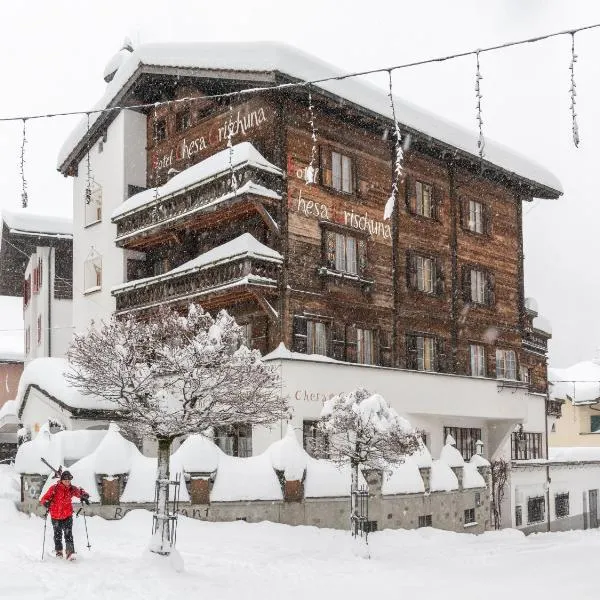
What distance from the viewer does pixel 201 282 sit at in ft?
90.3

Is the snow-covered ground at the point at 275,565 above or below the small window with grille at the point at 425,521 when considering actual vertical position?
above

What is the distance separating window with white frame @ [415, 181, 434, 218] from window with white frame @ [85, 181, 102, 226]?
40.7 ft

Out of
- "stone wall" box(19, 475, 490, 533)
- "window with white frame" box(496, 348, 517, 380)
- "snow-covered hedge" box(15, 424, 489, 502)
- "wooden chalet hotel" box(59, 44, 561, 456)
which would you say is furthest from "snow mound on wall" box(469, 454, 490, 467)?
"snow-covered hedge" box(15, 424, 489, 502)

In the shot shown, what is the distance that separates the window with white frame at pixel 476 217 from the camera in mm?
35250

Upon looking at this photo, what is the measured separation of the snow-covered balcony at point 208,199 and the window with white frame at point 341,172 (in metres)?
2.82

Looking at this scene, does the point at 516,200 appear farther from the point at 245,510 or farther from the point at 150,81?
the point at 245,510

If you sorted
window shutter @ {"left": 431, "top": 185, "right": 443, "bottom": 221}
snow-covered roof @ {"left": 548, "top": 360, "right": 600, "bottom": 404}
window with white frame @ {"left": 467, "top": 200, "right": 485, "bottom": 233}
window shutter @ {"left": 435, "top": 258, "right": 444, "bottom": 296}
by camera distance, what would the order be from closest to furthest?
window shutter @ {"left": 435, "top": 258, "right": 444, "bottom": 296}
window shutter @ {"left": 431, "top": 185, "right": 443, "bottom": 221}
window with white frame @ {"left": 467, "top": 200, "right": 485, "bottom": 233}
snow-covered roof @ {"left": 548, "top": 360, "right": 600, "bottom": 404}

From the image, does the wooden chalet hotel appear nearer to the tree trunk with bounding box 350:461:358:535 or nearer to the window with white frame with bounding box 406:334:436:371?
the window with white frame with bounding box 406:334:436:371

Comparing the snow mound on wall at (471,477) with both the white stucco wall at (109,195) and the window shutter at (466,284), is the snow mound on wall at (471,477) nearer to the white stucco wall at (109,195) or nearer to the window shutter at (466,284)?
the window shutter at (466,284)

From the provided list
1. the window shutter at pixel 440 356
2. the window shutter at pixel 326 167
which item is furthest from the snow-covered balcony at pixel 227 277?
the window shutter at pixel 440 356

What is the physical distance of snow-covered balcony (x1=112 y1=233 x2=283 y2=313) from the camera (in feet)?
85.7

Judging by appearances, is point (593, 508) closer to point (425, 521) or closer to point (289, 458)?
point (425, 521)

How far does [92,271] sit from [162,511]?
20812 millimetres

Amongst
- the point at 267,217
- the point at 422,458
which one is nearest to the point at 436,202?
the point at 267,217
